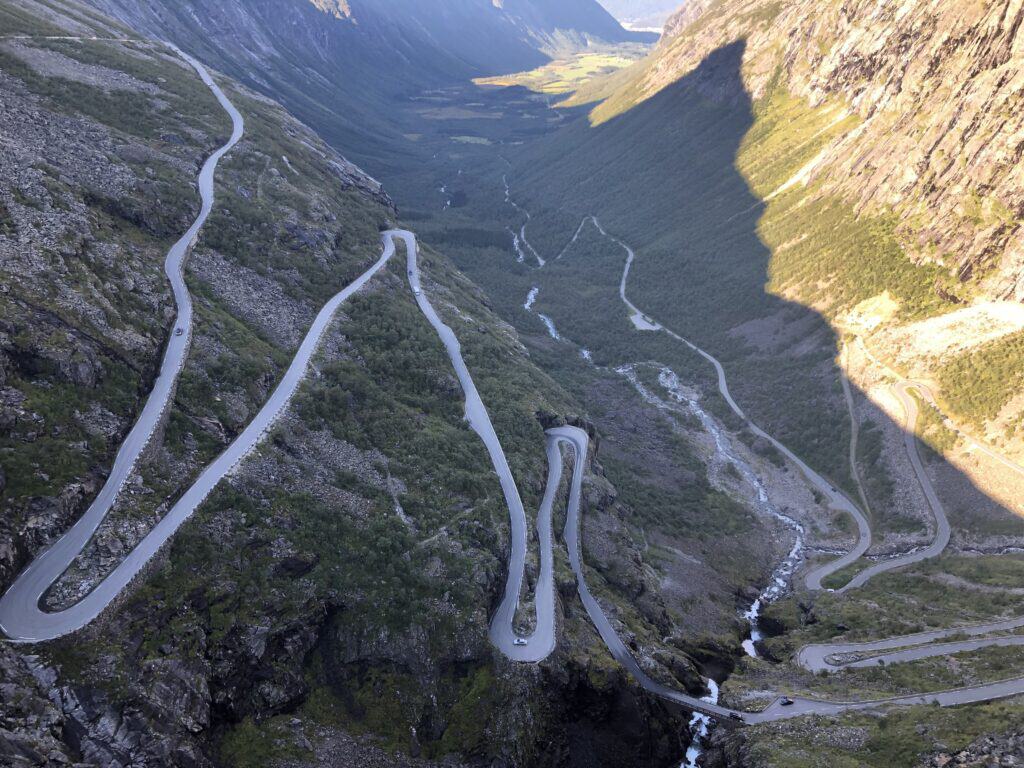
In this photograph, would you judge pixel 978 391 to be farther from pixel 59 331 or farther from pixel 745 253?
pixel 59 331

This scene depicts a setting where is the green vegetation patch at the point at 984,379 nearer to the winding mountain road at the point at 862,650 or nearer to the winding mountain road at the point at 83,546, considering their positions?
the winding mountain road at the point at 862,650

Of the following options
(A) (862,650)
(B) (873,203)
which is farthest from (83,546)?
(B) (873,203)

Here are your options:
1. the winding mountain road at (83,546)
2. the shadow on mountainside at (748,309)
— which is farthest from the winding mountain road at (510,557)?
the shadow on mountainside at (748,309)

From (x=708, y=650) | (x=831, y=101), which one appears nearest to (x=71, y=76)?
(x=708, y=650)

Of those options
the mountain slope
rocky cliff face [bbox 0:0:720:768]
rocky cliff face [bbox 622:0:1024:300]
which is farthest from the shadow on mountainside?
rocky cliff face [bbox 0:0:720:768]

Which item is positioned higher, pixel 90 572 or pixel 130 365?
pixel 130 365

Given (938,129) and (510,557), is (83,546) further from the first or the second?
(938,129)
